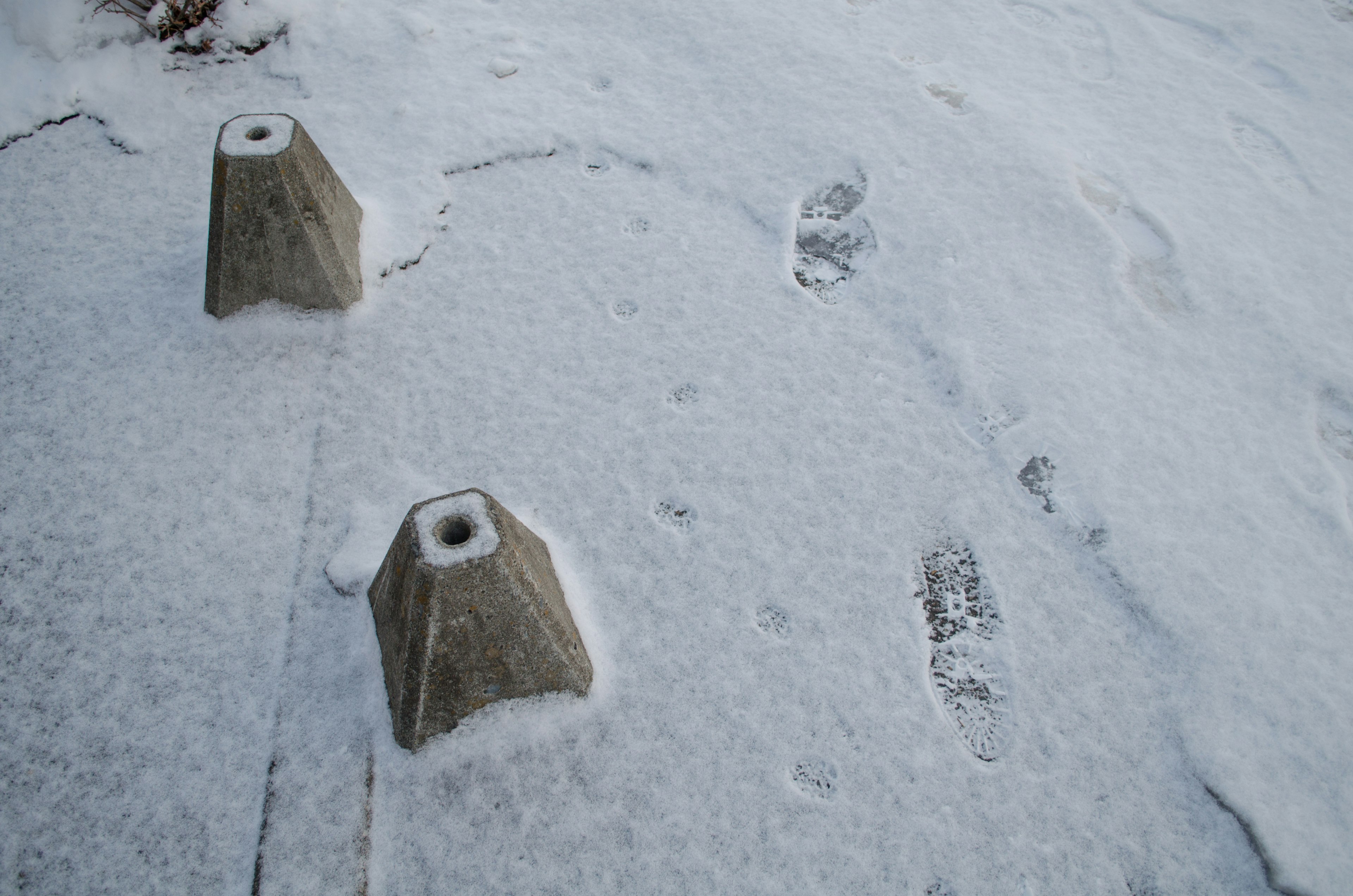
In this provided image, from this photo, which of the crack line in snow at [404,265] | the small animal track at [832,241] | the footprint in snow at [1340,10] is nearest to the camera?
the crack line in snow at [404,265]

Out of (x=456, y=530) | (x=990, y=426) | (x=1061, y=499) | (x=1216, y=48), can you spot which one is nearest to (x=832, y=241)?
(x=990, y=426)

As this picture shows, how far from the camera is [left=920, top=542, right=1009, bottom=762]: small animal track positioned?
1890mm

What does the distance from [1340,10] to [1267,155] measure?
161 cm

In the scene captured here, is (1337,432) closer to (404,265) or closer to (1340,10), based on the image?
(1340,10)

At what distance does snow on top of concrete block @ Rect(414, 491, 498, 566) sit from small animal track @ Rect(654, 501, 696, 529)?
679mm

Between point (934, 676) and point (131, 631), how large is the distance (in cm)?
216

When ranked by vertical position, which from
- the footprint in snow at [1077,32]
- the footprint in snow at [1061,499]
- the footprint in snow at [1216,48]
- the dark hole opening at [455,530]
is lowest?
the footprint in snow at [1061,499]

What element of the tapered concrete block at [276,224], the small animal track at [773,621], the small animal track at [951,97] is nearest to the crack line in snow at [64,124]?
the tapered concrete block at [276,224]

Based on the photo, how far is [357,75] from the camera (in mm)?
3285

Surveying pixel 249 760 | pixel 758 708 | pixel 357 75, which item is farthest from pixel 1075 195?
pixel 249 760

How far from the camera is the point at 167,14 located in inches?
125

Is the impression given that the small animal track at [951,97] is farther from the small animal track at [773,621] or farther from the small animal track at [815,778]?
the small animal track at [815,778]

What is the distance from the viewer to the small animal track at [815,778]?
1.77 meters

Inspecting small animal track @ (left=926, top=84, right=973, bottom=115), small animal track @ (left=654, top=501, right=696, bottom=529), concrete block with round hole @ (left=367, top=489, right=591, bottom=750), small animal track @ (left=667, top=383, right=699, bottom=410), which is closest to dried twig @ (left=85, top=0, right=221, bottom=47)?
small animal track @ (left=667, top=383, right=699, bottom=410)
